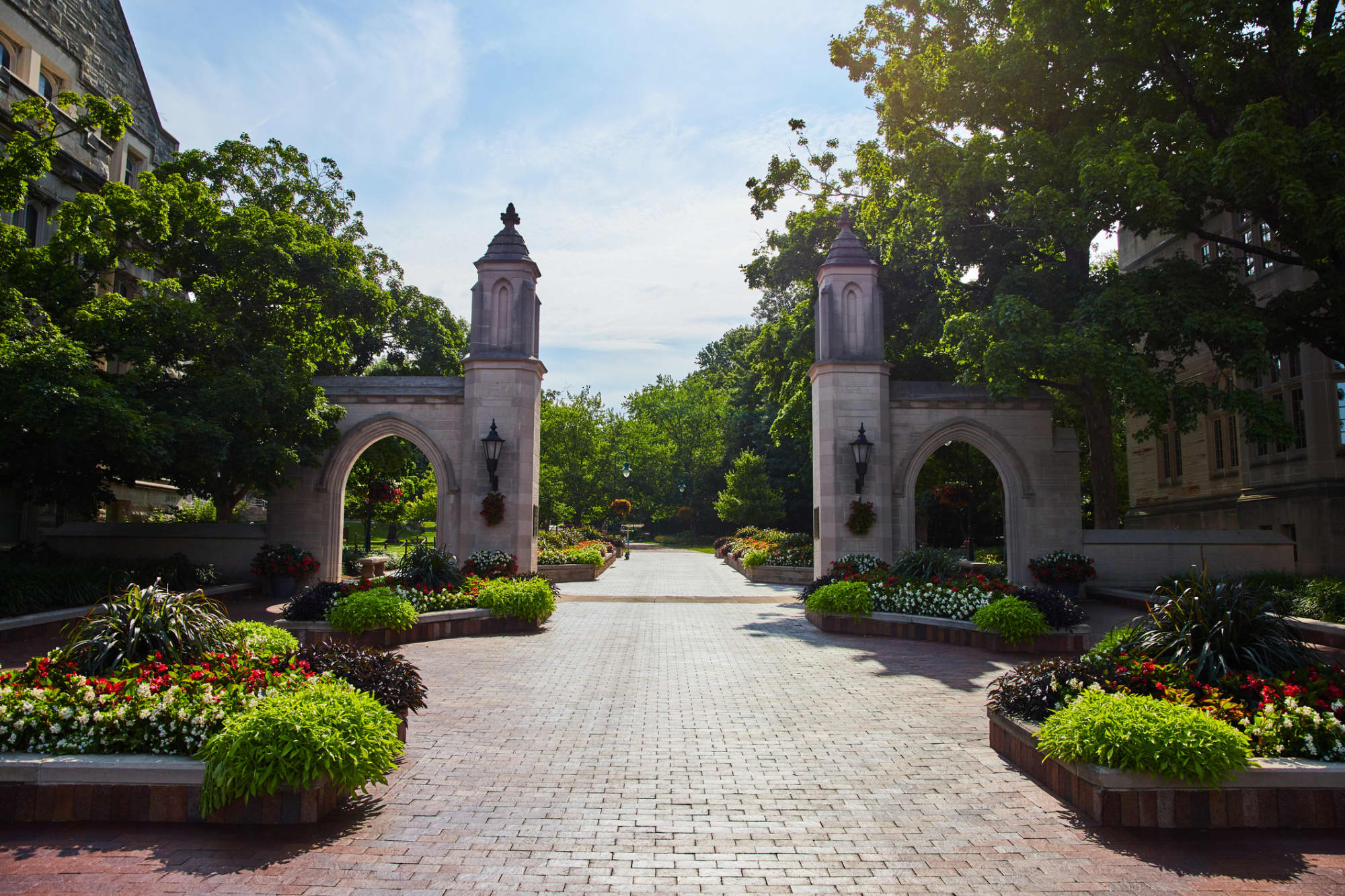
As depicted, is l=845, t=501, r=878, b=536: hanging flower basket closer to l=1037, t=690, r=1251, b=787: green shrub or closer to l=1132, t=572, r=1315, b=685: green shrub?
l=1132, t=572, r=1315, b=685: green shrub

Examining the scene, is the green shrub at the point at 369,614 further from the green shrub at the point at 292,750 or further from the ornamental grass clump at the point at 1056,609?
the ornamental grass clump at the point at 1056,609

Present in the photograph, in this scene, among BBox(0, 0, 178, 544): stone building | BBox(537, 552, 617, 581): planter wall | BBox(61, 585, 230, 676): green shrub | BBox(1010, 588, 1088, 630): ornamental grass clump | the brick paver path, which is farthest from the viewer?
BBox(537, 552, 617, 581): planter wall

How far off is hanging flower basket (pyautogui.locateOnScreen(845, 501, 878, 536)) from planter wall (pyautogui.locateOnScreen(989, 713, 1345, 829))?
12750 mm

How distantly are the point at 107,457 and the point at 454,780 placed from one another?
437 inches

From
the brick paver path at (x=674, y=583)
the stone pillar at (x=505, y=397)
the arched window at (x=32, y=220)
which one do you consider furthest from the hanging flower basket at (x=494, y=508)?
the arched window at (x=32, y=220)

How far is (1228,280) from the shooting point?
14.8m

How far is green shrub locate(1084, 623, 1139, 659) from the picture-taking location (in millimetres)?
6871

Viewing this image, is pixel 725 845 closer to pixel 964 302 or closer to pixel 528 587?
pixel 528 587

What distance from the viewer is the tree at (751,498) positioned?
41.1m

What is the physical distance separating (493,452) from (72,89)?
15.7 metres

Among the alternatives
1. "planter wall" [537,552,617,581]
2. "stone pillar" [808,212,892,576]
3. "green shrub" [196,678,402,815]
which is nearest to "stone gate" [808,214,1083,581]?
"stone pillar" [808,212,892,576]

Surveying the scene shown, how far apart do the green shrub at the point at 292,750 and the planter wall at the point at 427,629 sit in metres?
5.66

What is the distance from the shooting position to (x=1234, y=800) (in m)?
4.96

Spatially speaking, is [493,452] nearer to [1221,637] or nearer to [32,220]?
[32,220]
